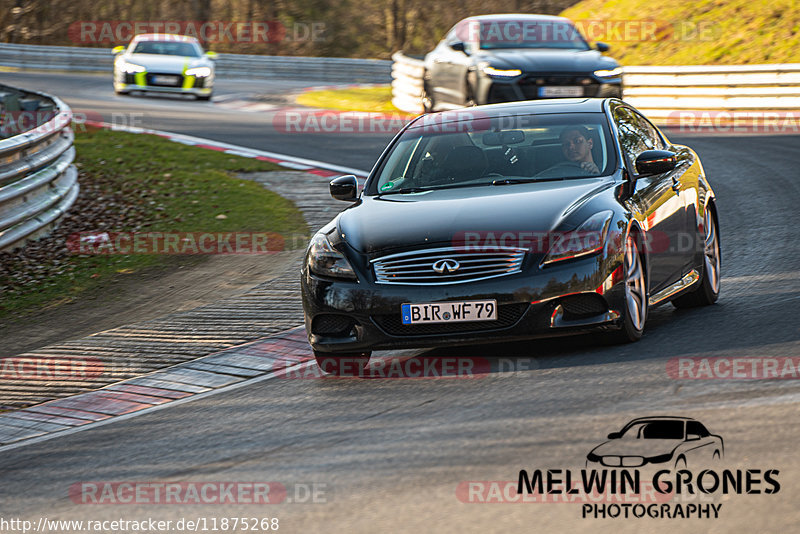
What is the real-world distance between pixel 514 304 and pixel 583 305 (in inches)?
15.7

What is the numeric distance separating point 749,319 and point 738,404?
2.03m

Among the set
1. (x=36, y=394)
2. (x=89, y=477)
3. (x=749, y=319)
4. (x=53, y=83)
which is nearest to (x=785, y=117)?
(x=749, y=319)

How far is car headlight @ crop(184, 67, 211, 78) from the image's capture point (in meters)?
28.4

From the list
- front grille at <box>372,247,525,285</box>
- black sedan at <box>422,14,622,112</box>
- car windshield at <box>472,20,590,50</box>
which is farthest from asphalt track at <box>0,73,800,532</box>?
car windshield at <box>472,20,590,50</box>

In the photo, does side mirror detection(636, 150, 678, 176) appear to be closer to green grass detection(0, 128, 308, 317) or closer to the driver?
the driver

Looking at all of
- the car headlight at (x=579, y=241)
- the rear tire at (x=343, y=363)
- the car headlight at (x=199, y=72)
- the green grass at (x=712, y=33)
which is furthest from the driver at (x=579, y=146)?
the car headlight at (x=199, y=72)

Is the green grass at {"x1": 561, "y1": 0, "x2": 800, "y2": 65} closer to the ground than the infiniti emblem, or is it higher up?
closer to the ground

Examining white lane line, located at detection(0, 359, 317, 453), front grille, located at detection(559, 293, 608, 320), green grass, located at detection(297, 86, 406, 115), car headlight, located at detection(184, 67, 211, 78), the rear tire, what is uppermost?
front grille, located at detection(559, 293, 608, 320)

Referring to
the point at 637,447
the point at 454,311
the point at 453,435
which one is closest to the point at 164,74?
the point at 454,311

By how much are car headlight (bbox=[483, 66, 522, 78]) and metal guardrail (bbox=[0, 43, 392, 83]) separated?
18.9 meters

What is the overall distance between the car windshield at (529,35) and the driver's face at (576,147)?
11.1 meters

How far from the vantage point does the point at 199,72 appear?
28.6 metres

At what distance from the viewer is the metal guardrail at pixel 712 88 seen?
2141 cm

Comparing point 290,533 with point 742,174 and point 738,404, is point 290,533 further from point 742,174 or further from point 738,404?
point 742,174
